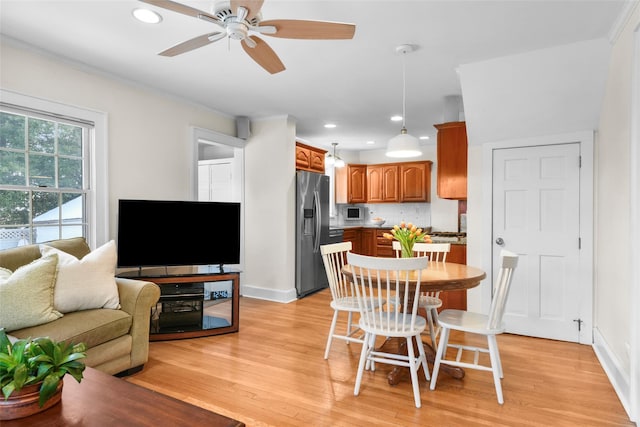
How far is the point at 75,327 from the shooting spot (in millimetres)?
2406

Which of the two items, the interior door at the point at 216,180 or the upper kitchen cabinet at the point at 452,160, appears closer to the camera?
the upper kitchen cabinet at the point at 452,160

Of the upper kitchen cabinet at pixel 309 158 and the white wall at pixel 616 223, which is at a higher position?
the upper kitchen cabinet at pixel 309 158

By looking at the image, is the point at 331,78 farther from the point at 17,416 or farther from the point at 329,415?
the point at 17,416

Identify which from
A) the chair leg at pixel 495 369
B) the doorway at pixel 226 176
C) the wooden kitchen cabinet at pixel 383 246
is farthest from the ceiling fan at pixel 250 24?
the wooden kitchen cabinet at pixel 383 246

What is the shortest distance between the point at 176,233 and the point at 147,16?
1.95 metres

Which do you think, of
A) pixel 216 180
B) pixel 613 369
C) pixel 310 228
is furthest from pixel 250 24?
pixel 216 180

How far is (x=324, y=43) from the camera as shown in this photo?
2838 mm

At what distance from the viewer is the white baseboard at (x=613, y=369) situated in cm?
232

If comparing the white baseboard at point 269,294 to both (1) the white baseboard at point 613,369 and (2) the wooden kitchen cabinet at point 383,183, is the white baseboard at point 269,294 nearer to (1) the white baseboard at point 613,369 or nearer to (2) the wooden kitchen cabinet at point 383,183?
(2) the wooden kitchen cabinet at point 383,183

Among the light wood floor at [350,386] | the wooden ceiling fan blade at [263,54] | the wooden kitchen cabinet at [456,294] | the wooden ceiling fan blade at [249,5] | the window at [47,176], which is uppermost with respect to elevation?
the wooden ceiling fan blade at [249,5]

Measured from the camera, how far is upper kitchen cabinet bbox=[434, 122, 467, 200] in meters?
4.18

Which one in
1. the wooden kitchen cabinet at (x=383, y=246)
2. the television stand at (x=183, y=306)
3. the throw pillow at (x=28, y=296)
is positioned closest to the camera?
the throw pillow at (x=28, y=296)

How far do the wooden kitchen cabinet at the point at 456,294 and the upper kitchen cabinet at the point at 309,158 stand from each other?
246 cm

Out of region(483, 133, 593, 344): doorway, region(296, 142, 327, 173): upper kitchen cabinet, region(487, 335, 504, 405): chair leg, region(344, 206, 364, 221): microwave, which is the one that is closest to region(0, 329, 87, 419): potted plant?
region(487, 335, 504, 405): chair leg
